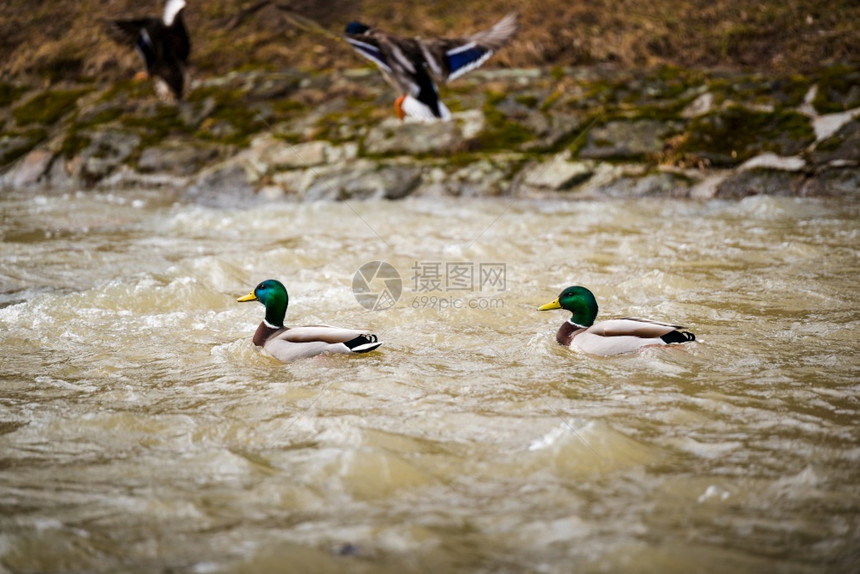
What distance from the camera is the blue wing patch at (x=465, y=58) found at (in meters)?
6.33

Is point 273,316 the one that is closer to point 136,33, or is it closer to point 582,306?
point 582,306

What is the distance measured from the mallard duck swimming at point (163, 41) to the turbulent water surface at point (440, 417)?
2.44 metres

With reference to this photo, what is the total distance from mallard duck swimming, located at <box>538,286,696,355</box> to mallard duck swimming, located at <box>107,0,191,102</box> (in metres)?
5.37

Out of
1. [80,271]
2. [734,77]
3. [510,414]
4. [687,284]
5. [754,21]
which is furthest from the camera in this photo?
[754,21]

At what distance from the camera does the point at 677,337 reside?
4.79 meters

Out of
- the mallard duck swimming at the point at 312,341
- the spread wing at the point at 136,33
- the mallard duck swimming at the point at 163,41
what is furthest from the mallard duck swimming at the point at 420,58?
the spread wing at the point at 136,33

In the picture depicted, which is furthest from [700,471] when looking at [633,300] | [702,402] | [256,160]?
[256,160]

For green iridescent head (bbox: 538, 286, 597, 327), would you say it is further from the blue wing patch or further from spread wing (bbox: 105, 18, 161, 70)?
spread wing (bbox: 105, 18, 161, 70)

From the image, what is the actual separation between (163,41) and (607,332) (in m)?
6.55

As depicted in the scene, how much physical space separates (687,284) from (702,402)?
285 centimetres

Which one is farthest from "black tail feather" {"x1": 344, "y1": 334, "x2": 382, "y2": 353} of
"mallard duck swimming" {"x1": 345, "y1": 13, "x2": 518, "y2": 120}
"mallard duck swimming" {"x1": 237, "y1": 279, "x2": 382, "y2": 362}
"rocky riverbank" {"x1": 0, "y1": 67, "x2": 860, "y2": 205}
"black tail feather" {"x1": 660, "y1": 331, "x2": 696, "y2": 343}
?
"rocky riverbank" {"x1": 0, "y1": 67, "x2": 860, "y2": 205}

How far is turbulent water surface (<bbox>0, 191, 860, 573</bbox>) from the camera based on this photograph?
110 inches

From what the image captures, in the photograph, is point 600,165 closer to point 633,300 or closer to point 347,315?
point 633,300

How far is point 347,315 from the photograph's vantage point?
6254 millimetres
